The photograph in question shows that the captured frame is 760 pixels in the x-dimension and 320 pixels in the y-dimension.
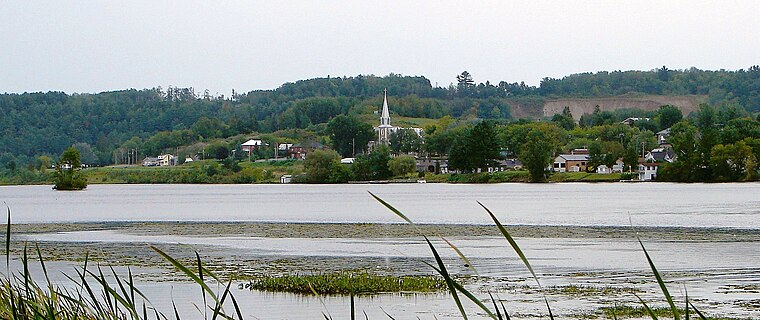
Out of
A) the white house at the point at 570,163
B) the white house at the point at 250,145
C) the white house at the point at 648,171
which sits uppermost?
the white house at the point at 250,145

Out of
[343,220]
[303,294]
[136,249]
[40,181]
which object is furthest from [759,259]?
[40,181]

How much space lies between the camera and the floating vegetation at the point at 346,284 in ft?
72.1

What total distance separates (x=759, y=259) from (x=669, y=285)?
273 inches

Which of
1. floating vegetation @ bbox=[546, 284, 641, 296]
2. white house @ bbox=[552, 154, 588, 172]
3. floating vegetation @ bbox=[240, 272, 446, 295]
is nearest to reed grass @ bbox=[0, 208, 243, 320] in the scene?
floating vegetation @ bbox=[240, 272, 446, 295]

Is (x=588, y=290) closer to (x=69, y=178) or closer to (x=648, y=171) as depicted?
(x=69, y=178)

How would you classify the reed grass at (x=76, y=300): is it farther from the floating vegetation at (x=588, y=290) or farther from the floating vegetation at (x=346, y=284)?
the floating vegetation at (x=588, y=290)

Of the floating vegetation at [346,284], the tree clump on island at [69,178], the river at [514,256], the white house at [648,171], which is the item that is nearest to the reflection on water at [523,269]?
the river at [514,256]

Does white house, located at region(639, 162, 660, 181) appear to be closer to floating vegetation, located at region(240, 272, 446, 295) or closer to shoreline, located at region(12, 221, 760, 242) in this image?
shoreline, located at region(12, 221, 760, 242)

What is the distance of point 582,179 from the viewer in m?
140

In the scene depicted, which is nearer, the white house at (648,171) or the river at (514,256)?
the river at (514,256)

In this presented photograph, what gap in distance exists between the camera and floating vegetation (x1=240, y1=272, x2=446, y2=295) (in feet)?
72.1

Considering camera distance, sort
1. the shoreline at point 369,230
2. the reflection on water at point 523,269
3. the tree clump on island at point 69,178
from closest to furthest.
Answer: the reflection on water at point 523,269 → the shoreline at point 369,230 → the tree clump on island at point 69,178

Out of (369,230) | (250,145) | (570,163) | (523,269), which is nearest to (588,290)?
(523,269)

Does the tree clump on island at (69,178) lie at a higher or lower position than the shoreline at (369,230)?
higher
